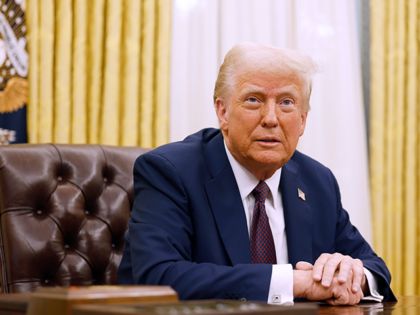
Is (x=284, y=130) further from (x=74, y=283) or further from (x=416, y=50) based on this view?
(x=416, y=50)

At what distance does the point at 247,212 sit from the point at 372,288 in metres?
0.49

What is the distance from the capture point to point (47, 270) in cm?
179

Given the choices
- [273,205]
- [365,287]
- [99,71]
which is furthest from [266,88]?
[99,71]

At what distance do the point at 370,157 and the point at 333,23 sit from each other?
3.37ft

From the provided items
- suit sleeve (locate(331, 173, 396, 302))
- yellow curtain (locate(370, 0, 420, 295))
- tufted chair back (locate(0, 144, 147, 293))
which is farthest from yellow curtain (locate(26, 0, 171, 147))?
yellow curtain (locate(370, 0, 420, 295))

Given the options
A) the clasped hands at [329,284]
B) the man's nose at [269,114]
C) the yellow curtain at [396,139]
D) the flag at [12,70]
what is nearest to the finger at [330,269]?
the clasped hands at [329,284]

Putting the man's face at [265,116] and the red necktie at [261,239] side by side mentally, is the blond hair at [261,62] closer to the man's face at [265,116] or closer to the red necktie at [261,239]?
the man's face at [265,116]

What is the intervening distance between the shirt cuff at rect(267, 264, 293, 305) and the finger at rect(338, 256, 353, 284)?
0.50 ft

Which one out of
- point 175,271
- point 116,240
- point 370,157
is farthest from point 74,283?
point 370,157

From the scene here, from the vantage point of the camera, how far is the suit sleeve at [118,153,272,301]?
Answer: 4.20ft

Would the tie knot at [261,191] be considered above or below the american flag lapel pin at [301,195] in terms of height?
above

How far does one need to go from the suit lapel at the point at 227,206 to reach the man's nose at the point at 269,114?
0.73 ft

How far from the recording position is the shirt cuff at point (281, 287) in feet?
4.29

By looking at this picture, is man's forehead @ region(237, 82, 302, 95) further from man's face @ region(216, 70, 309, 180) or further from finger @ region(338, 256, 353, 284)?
finger @ region(338, 256, 353, 284)
